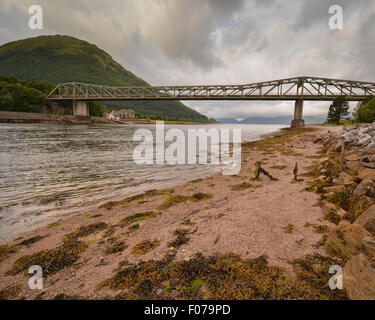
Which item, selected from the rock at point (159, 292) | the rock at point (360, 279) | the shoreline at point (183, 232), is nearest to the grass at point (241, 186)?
the shoreline at point (183, 232)

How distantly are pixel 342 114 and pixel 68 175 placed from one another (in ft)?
269

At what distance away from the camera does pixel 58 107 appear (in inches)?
3917

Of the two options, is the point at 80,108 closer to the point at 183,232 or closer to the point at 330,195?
the point at 183,232

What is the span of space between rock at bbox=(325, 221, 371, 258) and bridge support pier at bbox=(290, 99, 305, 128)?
7290 centimetres

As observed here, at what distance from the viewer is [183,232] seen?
465 cm

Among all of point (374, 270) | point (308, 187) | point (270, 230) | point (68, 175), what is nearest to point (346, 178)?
point (308, 187)

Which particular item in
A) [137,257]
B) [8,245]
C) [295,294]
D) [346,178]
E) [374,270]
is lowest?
[8,245]

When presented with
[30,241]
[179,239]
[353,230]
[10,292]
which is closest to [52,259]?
[10,292]

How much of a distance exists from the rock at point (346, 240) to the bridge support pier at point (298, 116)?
72897mm

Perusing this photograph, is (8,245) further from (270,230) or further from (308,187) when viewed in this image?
(308,187)

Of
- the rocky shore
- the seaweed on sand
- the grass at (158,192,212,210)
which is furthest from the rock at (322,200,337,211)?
the grass at (158,192,212,210)

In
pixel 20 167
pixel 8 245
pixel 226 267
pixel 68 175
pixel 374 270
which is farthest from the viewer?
pixel 20 167

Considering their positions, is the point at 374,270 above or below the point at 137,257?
above

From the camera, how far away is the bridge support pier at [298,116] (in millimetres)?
64438
